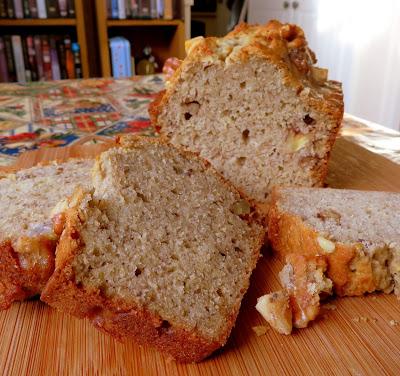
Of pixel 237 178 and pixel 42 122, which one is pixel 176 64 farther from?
pixel 42 122

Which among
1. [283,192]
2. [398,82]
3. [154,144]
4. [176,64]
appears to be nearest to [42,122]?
[176,64]

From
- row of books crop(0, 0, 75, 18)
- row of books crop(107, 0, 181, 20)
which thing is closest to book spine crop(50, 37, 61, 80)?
row of books crop(0, 0, 75, 18)

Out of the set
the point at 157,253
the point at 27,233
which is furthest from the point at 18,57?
the point at 157,253

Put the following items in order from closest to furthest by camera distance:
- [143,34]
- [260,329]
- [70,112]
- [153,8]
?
1. [260,329]
2. [70,112]
3. [153,8]
4. [143,34]

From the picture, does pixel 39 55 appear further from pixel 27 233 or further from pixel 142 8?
pixel 27 233

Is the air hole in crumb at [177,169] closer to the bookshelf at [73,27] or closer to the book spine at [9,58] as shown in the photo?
the bookshelf at [73,27]

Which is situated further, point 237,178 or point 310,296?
point 237,178

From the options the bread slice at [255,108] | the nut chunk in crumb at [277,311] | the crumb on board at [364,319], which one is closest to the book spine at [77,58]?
the bread slice at [255,108]
